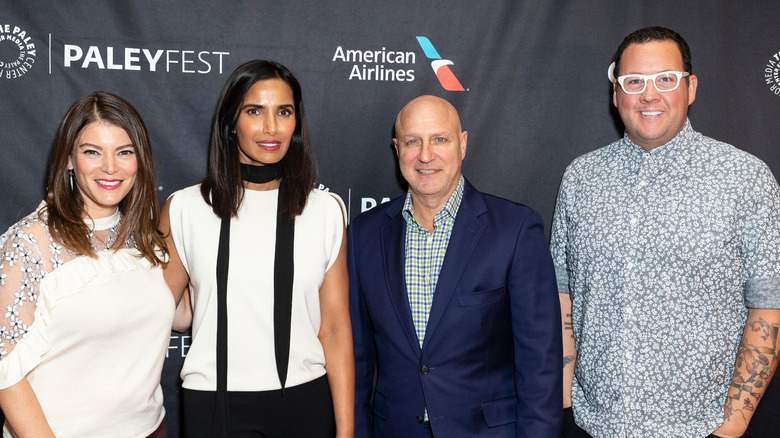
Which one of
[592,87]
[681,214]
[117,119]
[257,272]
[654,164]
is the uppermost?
[592,87]

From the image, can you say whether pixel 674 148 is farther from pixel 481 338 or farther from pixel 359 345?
pixel 359 345

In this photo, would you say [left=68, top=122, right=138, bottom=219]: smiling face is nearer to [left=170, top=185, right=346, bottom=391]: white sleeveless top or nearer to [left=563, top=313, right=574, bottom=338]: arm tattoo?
[left=170, top=185, right=346, bottom=391]: white sleeveless top

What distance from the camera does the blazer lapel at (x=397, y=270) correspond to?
2.11 metres

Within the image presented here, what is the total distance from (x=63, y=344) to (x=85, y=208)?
435 millimetres

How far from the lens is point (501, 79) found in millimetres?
2855

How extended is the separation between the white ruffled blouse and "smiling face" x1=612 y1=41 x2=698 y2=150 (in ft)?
5.69

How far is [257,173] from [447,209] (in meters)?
0.69

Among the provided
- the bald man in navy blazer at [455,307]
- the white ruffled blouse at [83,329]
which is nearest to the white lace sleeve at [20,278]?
the white ruffled blouse at [83,329]

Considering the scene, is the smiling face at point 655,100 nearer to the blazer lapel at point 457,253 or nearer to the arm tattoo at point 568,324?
the blazer lapel at point 457,253

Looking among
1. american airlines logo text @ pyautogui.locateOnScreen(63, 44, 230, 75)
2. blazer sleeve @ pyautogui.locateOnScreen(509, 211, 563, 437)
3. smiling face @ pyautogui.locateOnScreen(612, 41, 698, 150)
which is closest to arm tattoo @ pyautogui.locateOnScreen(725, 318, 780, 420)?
blazer sleeve @ pyautogui.locateOnScreen(509, 211, 563, 437)

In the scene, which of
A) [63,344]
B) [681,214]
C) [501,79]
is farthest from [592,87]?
[63,344]

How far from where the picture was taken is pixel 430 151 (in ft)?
7.12

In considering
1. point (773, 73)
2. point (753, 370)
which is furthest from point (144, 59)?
point (773, 73)

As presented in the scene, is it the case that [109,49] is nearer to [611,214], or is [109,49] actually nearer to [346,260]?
[346,260]
